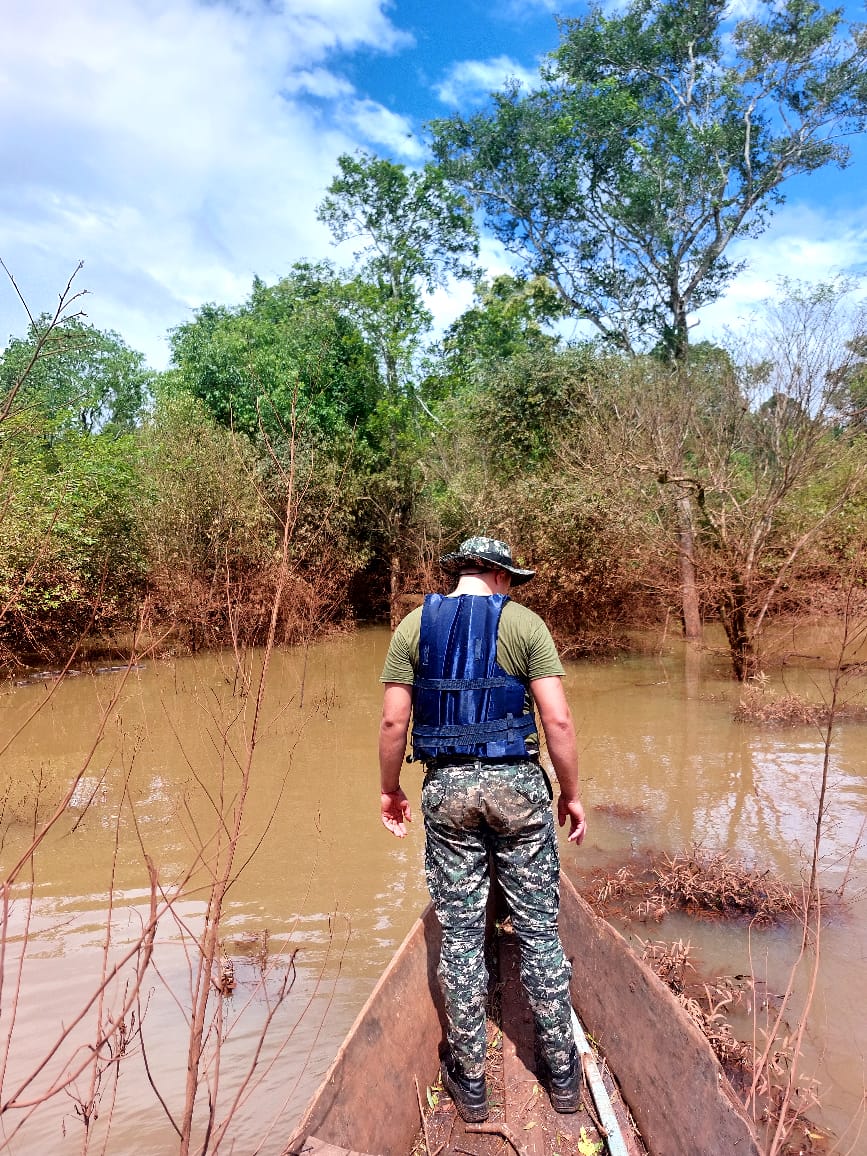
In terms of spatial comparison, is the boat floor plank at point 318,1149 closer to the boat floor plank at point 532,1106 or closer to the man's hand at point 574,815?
the boat floor plank at point 532,1106

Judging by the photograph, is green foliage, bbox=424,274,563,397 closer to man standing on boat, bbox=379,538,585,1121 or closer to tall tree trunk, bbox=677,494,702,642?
tall tree trunk, bbox=677,494,702,642

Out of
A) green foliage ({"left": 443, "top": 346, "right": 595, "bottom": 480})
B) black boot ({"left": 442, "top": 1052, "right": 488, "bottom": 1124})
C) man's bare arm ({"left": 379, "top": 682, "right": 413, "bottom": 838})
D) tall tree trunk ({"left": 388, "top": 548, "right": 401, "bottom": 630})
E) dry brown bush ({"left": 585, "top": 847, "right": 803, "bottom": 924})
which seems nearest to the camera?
black boot ({"left": 442, "top": 1052, "right": 488, "bottom": 1124})

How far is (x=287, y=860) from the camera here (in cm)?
607

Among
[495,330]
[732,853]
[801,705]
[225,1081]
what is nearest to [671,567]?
[801,705]

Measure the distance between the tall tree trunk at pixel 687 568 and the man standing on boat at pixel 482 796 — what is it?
10271mm

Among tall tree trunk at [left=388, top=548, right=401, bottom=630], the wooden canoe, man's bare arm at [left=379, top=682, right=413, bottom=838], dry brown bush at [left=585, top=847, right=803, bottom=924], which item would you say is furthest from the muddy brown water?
tall tree trunk at [left=388, top=548, right=401, bottom=630]

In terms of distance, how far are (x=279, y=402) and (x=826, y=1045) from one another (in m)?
15.8

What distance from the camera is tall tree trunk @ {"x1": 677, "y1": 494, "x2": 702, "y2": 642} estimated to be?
1335 centimetres

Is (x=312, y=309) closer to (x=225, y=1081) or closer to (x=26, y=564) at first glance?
(x=26, y=564)

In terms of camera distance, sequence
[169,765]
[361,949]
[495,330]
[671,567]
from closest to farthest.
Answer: [361,949] → [169,765] → [671,567] → [495,330]

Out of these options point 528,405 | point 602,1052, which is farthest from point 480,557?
point 528,405

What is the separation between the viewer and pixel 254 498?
638 inches

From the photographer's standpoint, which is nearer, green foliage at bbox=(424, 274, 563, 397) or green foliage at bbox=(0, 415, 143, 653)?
green foliage at bbox=(0, 415, 143, 653)

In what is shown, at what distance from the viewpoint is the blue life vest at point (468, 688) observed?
292 cm
